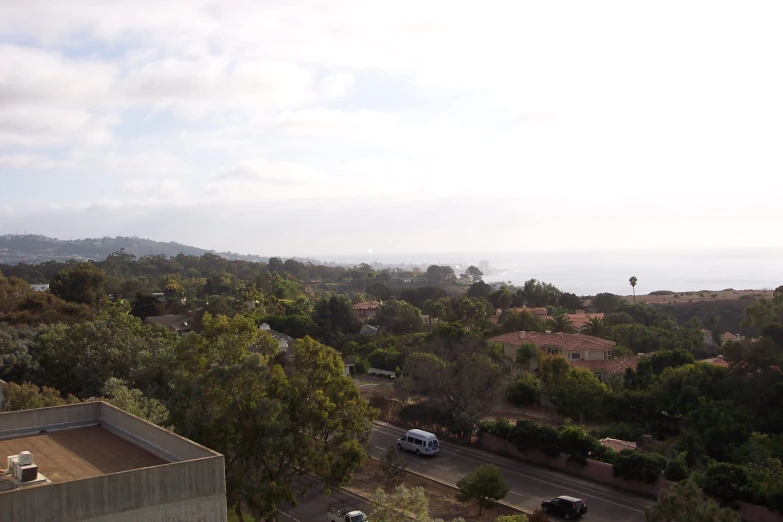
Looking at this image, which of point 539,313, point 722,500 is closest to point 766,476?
point 722,500

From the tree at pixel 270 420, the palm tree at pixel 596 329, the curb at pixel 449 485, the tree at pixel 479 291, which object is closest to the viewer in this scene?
the tree at pixel 270 420

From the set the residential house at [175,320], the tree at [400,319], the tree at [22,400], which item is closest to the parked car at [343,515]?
the tree at [22,400]

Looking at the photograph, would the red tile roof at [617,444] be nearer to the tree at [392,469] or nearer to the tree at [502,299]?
the tree at [392,469]

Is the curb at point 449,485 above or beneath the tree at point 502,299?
beneath

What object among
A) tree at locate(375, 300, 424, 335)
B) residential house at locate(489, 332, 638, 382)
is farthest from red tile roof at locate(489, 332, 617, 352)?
tree at locate(375, 300, 424, 335)

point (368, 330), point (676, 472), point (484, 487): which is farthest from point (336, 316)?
point (676, 472)

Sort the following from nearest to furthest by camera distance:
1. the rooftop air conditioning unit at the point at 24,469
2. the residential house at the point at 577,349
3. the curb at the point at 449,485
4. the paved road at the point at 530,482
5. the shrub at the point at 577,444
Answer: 1. the rooftop air conditioning unit at the point at 24,469
2. the curb at the point at 449,485
3. the paved road at the point at 530,482
4. the shrub at the point at 577,444
5. the residential house at the point at 577,349

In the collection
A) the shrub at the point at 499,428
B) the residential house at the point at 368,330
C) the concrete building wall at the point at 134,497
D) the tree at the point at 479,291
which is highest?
the concrete building wall at the point at 134,497
